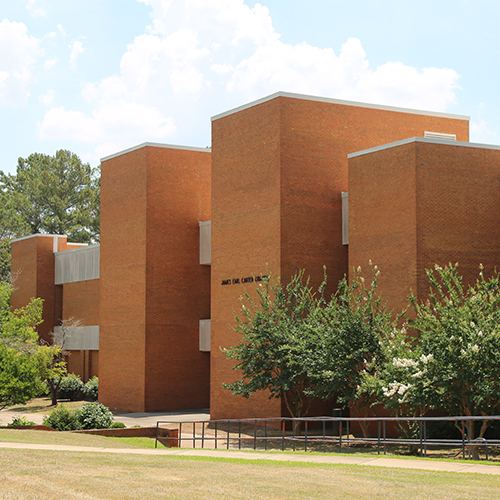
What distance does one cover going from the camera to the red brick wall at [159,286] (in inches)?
1479

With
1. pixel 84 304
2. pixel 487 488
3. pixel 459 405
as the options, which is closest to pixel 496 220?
pixel 459 405

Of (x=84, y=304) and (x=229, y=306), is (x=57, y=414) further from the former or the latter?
(x=84, y=304)

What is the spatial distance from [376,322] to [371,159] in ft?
23.0

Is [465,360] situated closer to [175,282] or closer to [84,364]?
[175,282]

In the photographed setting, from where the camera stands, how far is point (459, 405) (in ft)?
68.2

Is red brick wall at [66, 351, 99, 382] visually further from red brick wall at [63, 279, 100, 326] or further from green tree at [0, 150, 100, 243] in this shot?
green tree at [0, 150, 100, 243]

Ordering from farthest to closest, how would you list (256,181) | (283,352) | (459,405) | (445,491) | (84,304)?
(84,304) → (256,181) → (283,352) → (459,405) → (445,491)

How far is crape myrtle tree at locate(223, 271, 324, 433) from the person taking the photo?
987 inches

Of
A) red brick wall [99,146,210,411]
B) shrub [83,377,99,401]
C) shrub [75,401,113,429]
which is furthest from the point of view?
shrub [83,377,99,401]

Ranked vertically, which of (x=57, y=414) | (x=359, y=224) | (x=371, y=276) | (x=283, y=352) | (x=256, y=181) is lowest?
(x=57, y=414)

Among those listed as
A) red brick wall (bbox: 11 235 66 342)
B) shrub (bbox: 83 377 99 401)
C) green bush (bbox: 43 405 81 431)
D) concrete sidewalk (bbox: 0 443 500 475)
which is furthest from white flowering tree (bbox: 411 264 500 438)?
red brick wall (bbox: 11 235 66 342)

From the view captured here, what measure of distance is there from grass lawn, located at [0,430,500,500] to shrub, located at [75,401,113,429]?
12492mm

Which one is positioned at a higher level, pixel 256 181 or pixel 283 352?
pixel 256 181

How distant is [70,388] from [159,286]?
12.2 metres
